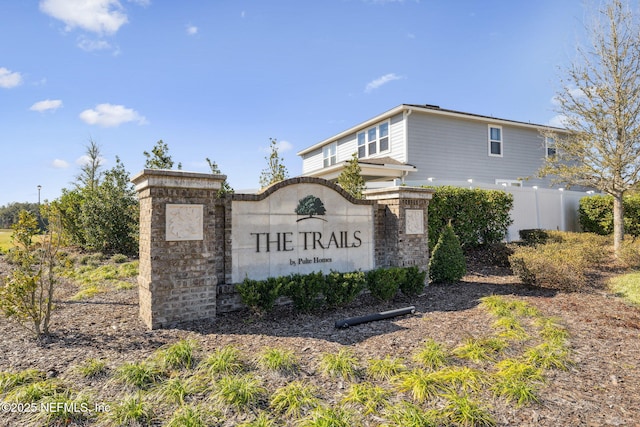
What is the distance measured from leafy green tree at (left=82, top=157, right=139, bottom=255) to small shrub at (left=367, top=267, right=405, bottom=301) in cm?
1003

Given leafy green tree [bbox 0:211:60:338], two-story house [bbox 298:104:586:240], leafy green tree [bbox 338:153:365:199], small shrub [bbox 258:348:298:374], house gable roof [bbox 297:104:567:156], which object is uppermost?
house gable roof [bbox 297:104:567:156]

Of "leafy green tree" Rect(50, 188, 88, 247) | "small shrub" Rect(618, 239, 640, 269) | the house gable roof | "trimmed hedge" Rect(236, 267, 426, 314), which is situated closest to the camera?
"trimmed hedge" Rect(236, 267, 426, 314)

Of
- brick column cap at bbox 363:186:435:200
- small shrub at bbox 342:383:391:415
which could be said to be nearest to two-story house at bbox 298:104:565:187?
brick column cap at bbox 363:186:435:200

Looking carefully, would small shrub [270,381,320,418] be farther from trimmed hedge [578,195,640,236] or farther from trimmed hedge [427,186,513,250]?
trimmed hedge [578,195,640,236]

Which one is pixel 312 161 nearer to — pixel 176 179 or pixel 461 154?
pixel 461 154

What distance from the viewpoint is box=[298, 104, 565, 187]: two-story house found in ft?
52.2

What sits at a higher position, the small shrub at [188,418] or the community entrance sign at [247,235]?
the community entrance sign at [247,235]

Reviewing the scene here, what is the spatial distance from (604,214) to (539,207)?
108 inches

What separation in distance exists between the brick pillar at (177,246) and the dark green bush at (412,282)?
3.75 metres

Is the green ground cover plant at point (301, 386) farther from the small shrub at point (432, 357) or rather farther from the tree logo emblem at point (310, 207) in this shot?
the tree logo emblem at point (310, 207)

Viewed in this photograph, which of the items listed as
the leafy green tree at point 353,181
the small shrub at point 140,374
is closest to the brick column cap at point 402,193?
the leafy green tree at point 353,181

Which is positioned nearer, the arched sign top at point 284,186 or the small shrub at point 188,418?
the small shrub at point 188,418

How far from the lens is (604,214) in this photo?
14.4 meters

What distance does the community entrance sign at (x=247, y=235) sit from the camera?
5340 millimetres
